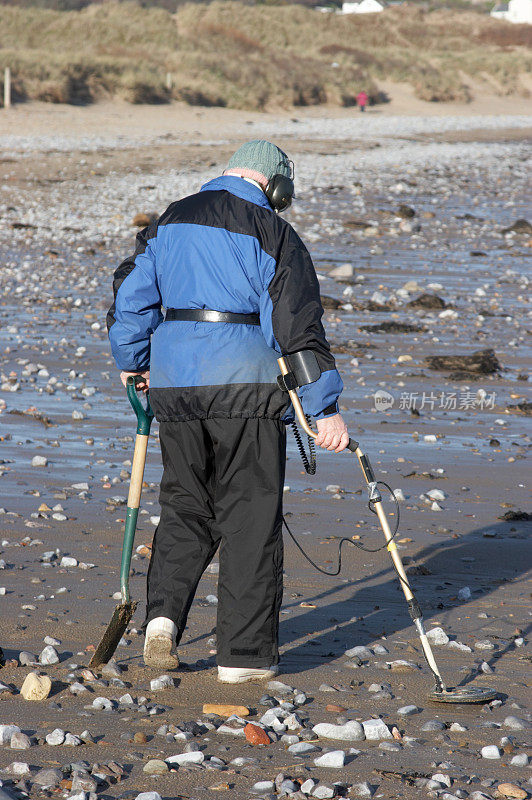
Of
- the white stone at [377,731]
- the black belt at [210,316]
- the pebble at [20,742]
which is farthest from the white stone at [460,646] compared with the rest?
the pebble at [20,742]

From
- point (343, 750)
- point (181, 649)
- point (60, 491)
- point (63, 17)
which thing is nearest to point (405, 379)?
point (60, 491)

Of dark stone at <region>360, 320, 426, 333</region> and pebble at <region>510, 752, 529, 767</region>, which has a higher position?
pebble at <region>510, 752, 529, 767</region>

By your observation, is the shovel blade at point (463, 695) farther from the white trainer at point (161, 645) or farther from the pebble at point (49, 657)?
the pebble at point (49, 657)

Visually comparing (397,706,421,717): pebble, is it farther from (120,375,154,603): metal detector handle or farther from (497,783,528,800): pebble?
(120,375,154,603): metal detector handle

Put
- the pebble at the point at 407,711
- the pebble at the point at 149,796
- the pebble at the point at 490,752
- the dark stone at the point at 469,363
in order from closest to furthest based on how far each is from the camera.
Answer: the pebble at the point at 149,796 → the pebble at the point at 490,752 → the pebble at the point at 407,711 → the dark stone at the point at 469,363

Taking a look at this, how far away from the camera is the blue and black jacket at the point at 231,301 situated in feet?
14.1

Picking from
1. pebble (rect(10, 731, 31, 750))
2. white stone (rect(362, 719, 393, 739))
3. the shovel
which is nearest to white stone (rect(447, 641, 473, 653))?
white stone (rect(362, 719, 393, 739))

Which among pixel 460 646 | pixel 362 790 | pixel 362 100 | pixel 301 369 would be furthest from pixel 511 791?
pixel 362 100

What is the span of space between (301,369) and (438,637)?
1428 mm

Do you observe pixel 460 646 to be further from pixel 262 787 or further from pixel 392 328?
pixel 392 328

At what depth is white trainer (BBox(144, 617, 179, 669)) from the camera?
4.43m

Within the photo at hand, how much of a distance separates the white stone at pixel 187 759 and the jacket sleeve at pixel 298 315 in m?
1.32

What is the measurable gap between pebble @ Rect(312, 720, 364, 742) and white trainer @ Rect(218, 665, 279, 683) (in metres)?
0.55

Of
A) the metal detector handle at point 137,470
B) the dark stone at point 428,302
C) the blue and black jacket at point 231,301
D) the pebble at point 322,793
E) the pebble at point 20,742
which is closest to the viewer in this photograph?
the pebble at point 322,793
